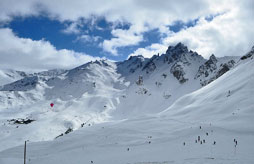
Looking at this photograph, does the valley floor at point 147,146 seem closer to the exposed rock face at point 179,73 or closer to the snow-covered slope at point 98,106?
the snow-covered slope at point 98,106

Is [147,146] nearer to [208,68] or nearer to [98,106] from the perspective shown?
[98,106]

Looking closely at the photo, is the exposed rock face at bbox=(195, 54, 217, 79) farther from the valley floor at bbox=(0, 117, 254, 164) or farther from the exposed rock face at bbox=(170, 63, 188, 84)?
the valley floor at bbox=(0, 117, 254, 164)

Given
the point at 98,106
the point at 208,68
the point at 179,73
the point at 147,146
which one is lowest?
the point at 147,146

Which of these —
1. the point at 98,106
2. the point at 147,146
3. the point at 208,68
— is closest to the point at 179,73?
the point at 208,68

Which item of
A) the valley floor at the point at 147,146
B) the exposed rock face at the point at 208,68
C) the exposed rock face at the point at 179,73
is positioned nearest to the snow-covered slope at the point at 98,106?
the exposed rock face at the point at 179,73

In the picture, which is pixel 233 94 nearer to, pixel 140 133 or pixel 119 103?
pixel 140 133

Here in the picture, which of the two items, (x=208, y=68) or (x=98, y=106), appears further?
(x=208, y=68)

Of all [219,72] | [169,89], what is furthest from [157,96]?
[219,72]

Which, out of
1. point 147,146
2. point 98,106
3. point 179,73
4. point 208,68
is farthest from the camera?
point 179,73

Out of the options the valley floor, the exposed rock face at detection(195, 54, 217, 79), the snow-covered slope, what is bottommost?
the valley floor

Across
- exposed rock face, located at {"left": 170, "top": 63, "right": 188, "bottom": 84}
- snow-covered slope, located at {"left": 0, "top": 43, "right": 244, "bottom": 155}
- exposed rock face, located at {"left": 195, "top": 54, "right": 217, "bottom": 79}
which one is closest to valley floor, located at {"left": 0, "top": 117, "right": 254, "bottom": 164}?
snow-covered slope, located at {"left": 0, "top": 43, "right": 244, "bottom": 155}

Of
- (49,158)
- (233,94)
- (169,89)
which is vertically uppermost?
(169,89)

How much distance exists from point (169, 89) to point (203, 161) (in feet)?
420

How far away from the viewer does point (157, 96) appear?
132625 mm
